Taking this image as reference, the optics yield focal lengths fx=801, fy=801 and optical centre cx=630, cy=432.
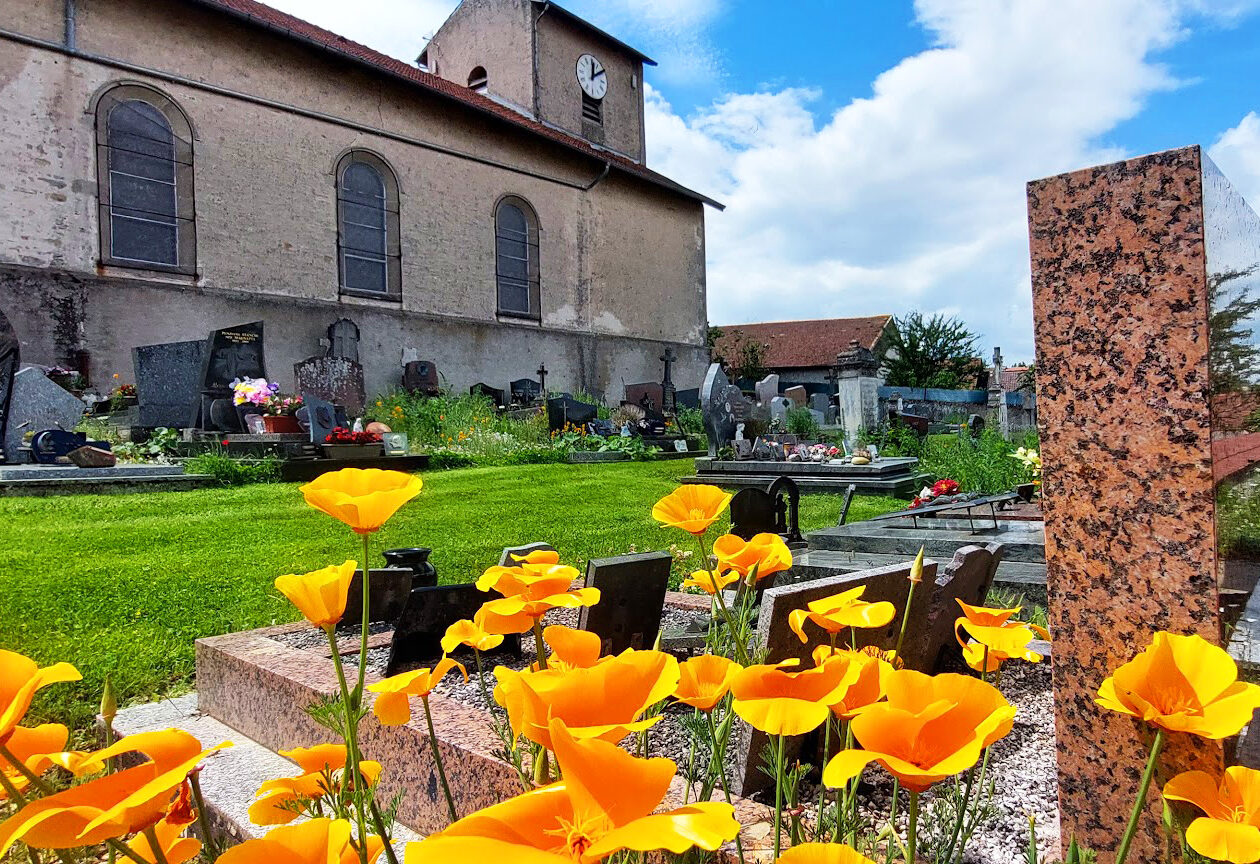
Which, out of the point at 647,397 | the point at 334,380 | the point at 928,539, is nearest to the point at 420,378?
the point at 334,380

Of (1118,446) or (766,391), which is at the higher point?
(766,391)

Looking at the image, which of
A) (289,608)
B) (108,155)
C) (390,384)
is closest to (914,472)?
(289,608)

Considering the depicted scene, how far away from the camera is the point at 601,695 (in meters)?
0.71

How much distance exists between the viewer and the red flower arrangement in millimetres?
10578

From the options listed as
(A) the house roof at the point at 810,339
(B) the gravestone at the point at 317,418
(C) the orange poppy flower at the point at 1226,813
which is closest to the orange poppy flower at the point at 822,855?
(C) the orange poppy flower at the point at 1226,813

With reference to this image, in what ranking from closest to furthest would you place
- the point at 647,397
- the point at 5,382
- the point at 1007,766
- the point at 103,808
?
the point at 103,808
the point at 1007,766
the point at 5,382
the point at 647,397

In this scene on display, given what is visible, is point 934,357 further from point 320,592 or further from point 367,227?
point 320,592

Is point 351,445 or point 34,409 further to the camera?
point 351,445

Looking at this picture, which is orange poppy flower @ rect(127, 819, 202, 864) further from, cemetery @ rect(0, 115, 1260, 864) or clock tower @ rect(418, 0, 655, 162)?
clock tower @ rect(418, 0, 655, 162)

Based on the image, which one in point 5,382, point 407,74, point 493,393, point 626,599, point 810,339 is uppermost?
point 407,74

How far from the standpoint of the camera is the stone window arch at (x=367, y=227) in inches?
625

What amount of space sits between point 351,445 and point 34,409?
3.57 meters

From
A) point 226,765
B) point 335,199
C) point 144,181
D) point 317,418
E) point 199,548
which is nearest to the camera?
point 226,765

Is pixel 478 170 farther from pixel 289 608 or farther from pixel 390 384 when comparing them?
pixel 289 608
